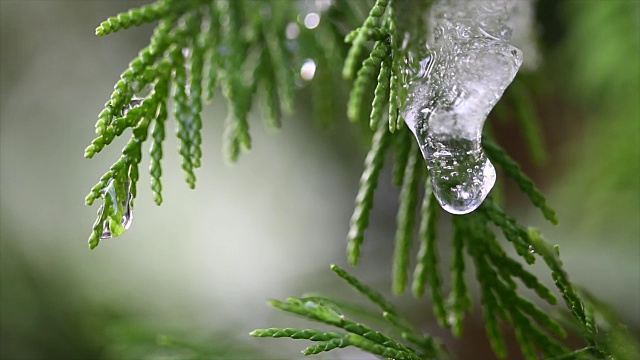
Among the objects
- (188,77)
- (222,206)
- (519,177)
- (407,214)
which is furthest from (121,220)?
(222,206)

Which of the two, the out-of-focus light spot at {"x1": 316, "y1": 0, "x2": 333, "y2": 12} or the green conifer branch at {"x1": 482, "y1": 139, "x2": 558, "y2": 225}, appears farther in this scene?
the out-of-focus light spot at {"x1": 316, "y1": 0, "x2": 333, "y2": 12}

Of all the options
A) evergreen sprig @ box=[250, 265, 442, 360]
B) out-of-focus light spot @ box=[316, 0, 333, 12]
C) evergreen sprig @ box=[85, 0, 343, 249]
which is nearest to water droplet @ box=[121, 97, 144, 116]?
evergreen sprig @ box=[85, 0, 343, 249]

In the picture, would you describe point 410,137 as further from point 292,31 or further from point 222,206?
point 222,206

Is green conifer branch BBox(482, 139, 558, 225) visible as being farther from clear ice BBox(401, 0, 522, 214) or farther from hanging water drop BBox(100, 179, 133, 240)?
hanging water drop BBox(100, 179, 133, 240)

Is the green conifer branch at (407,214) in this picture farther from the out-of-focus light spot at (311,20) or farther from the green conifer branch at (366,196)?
the out-of-focus light spot at (311,20)

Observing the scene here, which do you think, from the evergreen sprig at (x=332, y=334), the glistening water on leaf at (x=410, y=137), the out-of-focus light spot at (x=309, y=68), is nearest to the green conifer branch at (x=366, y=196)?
the glistening water on leaf at (x=410, y=137)

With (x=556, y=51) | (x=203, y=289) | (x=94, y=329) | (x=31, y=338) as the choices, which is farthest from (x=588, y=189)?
(x=203, y=289)
